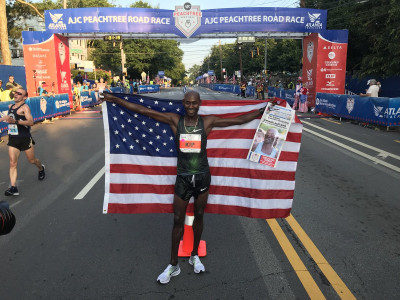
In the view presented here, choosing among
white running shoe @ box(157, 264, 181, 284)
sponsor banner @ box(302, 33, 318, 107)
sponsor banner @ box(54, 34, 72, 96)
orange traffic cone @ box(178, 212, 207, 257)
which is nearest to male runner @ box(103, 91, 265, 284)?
white running shoe @ box(157, 264, 181, 284)

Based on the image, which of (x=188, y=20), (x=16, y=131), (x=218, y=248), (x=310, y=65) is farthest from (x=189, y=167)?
(x=310, y=65)

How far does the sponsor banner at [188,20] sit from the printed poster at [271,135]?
21.1 meters

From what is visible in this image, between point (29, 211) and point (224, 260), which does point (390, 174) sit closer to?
point (224, 260)

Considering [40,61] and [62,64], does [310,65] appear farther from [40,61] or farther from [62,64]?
[40,61]

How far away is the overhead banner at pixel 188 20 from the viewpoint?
22.8m

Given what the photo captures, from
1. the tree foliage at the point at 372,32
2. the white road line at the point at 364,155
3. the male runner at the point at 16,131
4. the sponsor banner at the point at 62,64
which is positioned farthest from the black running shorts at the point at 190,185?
the tree foliage at the point at 372,32

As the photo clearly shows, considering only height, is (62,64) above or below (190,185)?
above

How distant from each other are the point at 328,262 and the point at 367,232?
1.14 meters

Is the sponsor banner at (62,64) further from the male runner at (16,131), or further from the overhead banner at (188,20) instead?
the male runner at (16,131)

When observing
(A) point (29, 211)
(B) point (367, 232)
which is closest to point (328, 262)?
(B) point (367, 232)

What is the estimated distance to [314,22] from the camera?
22766 mm

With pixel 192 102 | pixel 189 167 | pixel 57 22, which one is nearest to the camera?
pixel 192 102

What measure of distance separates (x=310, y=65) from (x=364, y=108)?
9.19 m

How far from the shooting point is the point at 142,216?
530 centimetres
